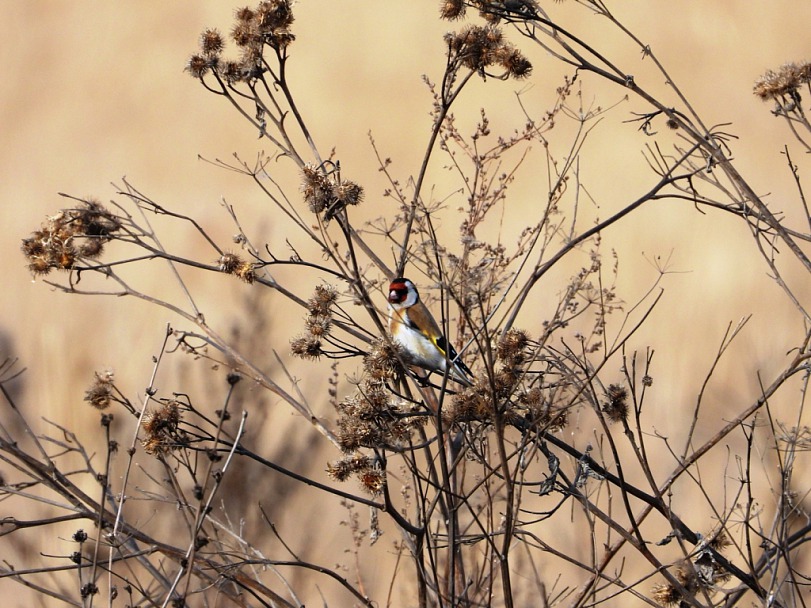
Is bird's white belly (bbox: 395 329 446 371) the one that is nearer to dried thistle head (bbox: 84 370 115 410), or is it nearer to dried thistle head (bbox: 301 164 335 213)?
dried thistle head (bbox: 301 164 335 213)

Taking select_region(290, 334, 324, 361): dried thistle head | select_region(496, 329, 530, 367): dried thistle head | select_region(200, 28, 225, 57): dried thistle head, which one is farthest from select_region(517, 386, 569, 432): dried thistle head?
select_region(200, 28, 225, 57): dried thistle head

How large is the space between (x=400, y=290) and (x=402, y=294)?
37 millimetres

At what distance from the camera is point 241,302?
3205 millimetres

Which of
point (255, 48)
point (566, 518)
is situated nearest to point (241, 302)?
point (255, 48)

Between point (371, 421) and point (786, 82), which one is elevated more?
point (786, 82)

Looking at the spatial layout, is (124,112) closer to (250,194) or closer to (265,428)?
(250,194)

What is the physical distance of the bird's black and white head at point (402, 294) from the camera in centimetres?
261

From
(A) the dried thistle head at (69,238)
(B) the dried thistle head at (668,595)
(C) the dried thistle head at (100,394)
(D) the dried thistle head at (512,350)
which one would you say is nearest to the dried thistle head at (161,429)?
(C) the dried thistle head at (100,394)

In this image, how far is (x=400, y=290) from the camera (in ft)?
8.73

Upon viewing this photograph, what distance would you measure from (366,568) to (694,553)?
1.61 m

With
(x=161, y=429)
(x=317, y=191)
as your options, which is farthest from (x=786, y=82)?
(x=161, y=429)

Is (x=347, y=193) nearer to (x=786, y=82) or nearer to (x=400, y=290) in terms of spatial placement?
(x=400, y=290)

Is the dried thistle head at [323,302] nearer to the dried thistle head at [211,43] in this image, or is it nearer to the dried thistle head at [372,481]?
the dried thistle head at [372,481]

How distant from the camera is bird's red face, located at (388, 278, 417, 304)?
261 cm
